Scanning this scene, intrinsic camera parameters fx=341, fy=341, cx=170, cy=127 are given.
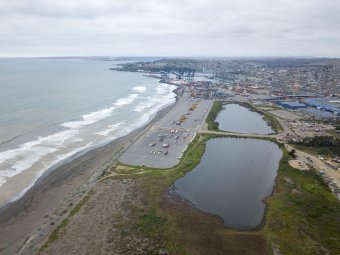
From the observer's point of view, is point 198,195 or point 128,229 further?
point 198,195

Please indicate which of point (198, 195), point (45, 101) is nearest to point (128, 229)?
point (198, 195)

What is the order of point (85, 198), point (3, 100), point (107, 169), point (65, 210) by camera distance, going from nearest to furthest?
point (65, 210) < point (85, 198) < point (107, 169) < point (3, 100)

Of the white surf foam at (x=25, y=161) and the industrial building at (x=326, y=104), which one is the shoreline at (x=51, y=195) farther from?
the industrial building at (x=326, y=104)

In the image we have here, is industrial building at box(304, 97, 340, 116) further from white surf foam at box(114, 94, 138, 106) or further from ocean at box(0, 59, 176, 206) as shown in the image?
white surf foam at box(114, 94, 138, 106)

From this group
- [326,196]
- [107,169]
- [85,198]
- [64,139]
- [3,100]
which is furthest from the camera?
[3,100]

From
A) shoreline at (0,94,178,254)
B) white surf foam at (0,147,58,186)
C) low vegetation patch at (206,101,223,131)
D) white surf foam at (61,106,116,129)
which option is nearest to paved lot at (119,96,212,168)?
low vegetation patch at (206,101,223,131)

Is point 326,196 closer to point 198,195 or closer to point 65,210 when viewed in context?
Result: point 198,195

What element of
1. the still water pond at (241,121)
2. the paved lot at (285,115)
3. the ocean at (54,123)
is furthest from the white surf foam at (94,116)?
the paved lot at (285,115)
